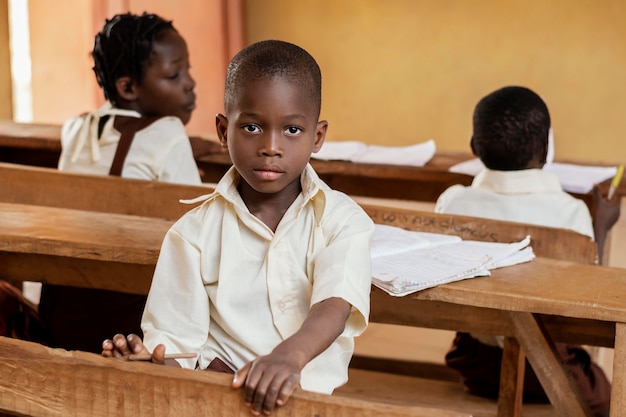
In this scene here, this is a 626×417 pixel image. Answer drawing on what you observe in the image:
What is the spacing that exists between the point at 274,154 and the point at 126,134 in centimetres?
146

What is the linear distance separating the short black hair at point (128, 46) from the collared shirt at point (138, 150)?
6.2 inches

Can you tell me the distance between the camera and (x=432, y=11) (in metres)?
7.41

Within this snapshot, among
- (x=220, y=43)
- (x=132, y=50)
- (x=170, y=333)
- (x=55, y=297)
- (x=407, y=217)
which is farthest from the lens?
(x=220, y=43)

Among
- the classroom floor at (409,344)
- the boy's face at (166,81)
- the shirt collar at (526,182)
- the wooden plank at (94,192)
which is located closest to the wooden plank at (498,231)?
the wooden plank at (94,192)

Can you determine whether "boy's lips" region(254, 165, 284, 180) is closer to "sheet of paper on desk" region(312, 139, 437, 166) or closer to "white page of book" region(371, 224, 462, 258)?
"white page of book" region(371, 224, 462, 258)

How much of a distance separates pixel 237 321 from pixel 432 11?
608 centimetres

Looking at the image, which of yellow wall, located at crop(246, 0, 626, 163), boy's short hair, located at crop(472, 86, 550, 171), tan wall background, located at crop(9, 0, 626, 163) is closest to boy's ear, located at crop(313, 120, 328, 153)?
boy's short hair, located at crop(472, 86, 550, 171)

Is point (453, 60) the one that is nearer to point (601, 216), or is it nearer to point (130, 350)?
point (601, 216)

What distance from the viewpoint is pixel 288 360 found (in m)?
1.26

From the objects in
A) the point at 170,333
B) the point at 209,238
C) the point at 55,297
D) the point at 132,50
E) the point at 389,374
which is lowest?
the point at 389,374

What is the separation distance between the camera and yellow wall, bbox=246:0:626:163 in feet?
23.1

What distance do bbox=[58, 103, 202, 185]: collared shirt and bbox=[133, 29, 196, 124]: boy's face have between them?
131mm

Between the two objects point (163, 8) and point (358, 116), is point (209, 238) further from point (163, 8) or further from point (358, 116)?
point (358, 116)

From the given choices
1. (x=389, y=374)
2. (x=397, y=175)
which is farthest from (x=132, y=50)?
(x=389, y=374)
